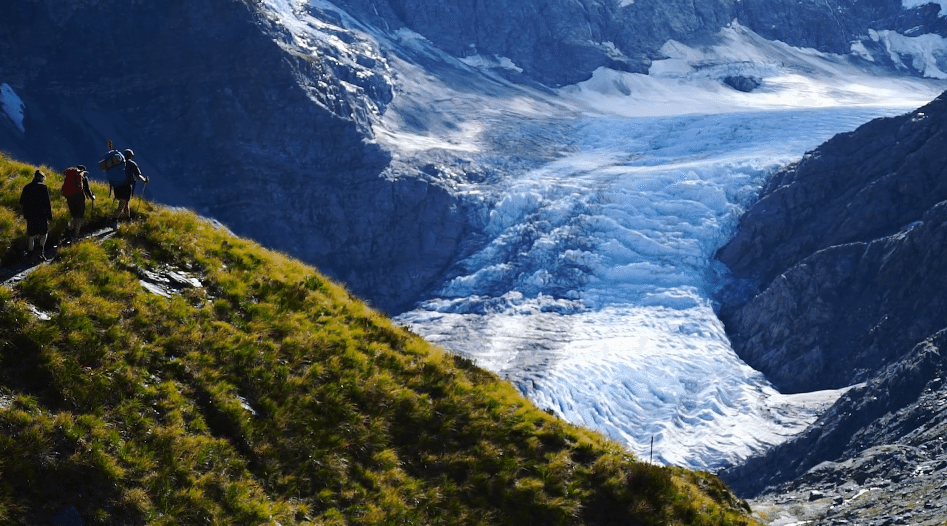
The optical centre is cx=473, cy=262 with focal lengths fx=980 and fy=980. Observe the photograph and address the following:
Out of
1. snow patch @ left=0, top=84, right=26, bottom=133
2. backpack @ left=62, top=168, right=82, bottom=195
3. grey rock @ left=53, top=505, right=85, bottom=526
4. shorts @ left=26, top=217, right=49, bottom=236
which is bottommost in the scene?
snow patch @ left=0, top=84, right=26, bottom=133

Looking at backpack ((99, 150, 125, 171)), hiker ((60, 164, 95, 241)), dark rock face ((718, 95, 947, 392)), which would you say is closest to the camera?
hiker ((60, 164, 95, 241))

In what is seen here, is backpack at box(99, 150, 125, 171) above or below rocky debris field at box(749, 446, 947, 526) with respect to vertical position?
above

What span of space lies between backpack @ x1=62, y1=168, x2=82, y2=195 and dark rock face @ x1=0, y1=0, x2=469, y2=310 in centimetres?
12070

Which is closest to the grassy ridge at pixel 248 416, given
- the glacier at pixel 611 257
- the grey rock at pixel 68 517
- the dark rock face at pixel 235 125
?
the grey rock at pixel 68 517

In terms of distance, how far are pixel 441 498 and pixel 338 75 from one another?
162 m

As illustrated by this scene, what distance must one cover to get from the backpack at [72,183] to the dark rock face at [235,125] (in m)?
121

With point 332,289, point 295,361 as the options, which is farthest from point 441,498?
point 332,289

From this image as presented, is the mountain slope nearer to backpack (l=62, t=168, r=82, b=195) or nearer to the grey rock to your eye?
backpack (l=62, t=168, r=82, b=195)

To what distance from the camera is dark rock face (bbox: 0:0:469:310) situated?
482ft

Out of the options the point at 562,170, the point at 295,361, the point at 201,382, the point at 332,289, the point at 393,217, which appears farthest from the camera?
the point at 393,217

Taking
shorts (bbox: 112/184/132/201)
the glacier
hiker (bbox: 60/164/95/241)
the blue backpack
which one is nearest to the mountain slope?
the glacier

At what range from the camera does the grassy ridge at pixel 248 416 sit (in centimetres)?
1371

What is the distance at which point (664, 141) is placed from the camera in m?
146

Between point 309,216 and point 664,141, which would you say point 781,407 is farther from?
point 309,216
